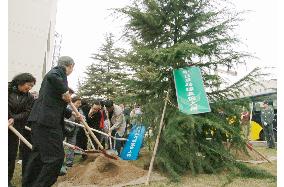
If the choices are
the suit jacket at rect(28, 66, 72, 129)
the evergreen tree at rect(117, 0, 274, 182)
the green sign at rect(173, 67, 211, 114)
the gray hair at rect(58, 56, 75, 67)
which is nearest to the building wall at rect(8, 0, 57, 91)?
the evergreen tree at rect(117, 0, 274, 182)

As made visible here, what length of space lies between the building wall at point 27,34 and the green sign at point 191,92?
8.11m

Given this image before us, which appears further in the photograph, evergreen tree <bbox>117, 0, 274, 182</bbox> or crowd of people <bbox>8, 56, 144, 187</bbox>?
evergreen tree <bbox>117, 0, 274, 182</bbox>

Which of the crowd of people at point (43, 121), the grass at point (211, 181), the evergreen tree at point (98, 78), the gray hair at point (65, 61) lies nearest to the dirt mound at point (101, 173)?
the grass at point (211, 181)

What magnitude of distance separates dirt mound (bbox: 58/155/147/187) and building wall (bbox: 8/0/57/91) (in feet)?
25.4

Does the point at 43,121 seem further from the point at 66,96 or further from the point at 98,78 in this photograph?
the point at 98,78

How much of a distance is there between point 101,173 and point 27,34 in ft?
32.1

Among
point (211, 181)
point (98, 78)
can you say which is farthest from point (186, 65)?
point (98, 78)

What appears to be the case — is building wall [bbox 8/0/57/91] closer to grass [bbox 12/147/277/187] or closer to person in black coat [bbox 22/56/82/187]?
grass [bbox 12/147/277/187]

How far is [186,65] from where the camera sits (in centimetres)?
778

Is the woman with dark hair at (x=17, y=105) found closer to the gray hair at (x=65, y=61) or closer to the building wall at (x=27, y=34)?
the gray hair at (x=65, y=61)

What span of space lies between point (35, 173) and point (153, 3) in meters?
4.41

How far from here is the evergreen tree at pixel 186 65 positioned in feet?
23.7

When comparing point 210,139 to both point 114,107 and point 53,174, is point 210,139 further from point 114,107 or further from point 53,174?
point 53,174

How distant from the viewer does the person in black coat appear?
464cm
